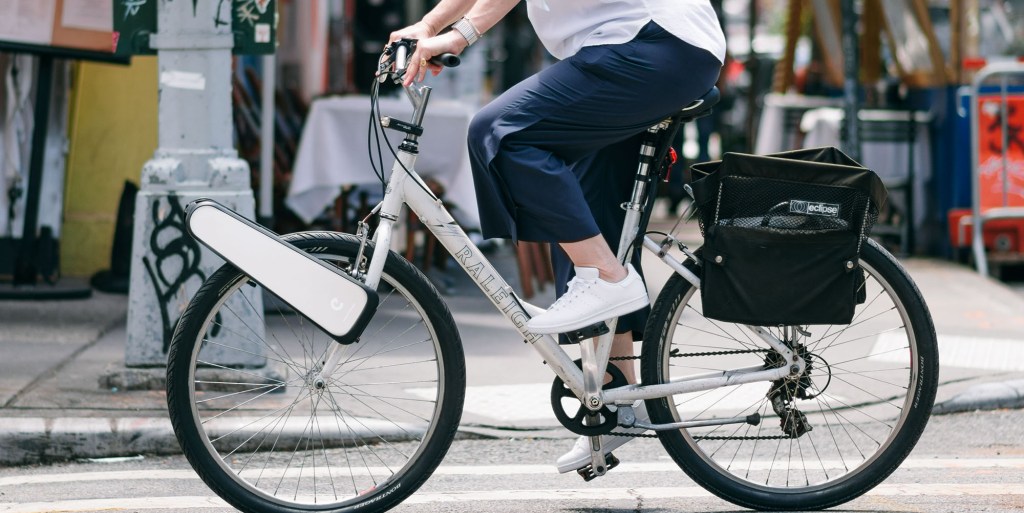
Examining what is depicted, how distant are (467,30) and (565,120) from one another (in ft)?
1.08

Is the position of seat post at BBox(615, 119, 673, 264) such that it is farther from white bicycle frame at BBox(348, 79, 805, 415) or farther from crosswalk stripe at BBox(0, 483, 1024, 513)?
crosswalk stripe at BBox(0, 483, 1024, 513)

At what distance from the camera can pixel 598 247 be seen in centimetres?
376

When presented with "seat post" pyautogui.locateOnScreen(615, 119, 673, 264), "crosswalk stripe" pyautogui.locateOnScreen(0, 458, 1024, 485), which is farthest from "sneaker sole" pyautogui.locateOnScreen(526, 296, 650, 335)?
"crosswalk stripe" pyautogui.locateOnScreen(0, 458, 1024, 485)

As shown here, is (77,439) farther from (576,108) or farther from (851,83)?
(851,83)

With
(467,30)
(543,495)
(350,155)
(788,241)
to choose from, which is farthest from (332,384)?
(350,155)

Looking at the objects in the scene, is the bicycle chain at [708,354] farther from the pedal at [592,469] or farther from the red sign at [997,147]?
the red sign at [997,147]

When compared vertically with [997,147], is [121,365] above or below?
below

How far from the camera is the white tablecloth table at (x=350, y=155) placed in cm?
823

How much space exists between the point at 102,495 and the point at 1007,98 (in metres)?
7.38

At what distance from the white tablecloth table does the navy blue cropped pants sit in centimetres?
451

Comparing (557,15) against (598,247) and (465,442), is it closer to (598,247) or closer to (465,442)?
(598,247)

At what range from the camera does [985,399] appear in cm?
579

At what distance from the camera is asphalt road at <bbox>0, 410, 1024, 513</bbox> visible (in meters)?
4.15

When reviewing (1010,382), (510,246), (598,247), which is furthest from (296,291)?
(510,246)
